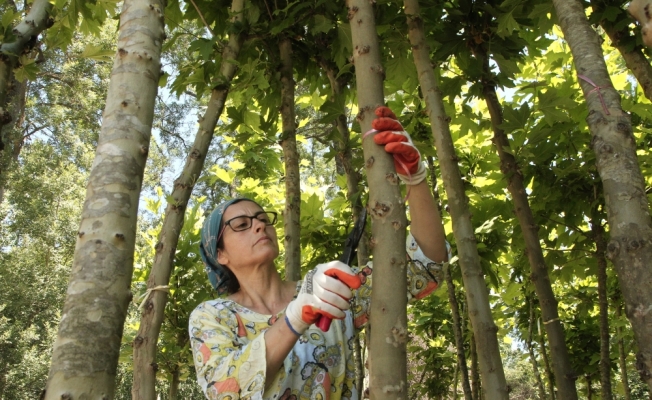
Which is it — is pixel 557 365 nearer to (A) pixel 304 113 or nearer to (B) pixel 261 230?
(B) pixel 261 230

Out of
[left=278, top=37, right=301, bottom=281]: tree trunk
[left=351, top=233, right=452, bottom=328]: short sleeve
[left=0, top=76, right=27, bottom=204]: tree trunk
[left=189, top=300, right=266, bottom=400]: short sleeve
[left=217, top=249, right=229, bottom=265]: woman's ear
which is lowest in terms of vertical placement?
[left=189, top=300, right=266, bottom=400]: short sleeve

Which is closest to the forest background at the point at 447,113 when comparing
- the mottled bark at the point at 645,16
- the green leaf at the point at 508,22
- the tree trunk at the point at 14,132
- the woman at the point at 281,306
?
the green leaf at the point at 508,22

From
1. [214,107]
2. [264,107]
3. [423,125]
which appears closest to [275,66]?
[264,107]

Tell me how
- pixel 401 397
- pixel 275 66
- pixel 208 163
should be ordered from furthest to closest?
pixel 208 163 → pixel 275 66 → pixel 401 397

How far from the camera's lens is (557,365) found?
303 cm

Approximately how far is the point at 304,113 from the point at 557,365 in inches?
543

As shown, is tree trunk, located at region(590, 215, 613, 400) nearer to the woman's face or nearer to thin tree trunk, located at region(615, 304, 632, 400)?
thin tree trunk, located at region(615, 304, 632, 400)

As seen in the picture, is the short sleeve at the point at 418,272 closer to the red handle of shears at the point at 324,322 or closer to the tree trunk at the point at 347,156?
the red handle of shears at the point at 324,322

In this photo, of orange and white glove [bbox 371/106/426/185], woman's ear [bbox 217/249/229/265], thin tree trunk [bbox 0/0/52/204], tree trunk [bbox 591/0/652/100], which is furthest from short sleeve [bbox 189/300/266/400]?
tree trunk [bbox 591/0/652/100]

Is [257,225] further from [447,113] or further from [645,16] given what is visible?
[447,113]

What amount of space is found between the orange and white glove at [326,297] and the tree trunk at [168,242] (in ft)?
2.96

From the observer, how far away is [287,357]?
77.9 inches

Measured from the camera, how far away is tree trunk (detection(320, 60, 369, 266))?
11.2ft

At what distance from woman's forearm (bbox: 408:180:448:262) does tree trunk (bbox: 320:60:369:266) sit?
4.02 feet
